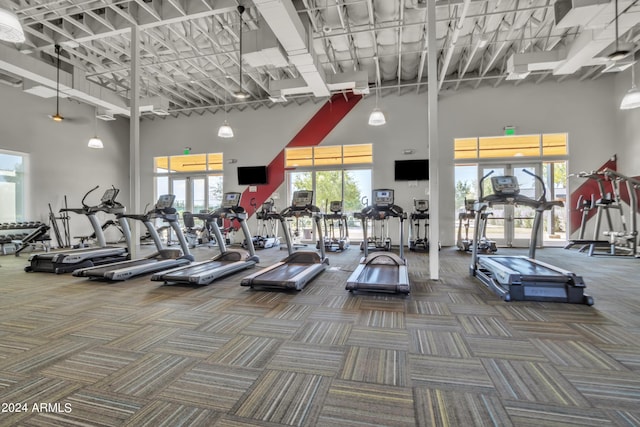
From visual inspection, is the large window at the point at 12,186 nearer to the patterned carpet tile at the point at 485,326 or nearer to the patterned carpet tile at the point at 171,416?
the patterned carpet tile at the point at 171,416

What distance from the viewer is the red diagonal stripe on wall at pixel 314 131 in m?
9.20

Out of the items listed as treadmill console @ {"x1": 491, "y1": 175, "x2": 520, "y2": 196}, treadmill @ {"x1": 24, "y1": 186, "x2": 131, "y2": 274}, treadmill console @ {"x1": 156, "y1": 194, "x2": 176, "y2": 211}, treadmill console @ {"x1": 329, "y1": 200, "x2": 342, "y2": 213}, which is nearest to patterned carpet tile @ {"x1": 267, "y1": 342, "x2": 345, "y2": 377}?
treadmill console @ {"x1": 491, "y1": 175, "x2": 520, "y2": 196}

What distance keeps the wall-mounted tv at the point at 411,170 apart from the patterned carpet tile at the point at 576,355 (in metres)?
6.79

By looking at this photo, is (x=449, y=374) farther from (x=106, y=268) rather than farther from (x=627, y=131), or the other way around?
(x=627, y=131)

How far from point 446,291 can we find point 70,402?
11.7 ft

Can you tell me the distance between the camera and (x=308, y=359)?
6.40 feet

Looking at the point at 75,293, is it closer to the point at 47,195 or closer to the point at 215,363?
the point at 215,363

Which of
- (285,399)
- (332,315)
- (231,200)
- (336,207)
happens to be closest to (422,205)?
(336,207)

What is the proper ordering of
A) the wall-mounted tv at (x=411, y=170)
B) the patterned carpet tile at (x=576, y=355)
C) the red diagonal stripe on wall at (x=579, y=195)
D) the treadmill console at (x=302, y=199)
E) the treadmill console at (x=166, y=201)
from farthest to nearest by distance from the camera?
the wall-mounted tv at (x=411, y=170) < the red diagonal stripe on wall at (x=579, y=195) < the treadmill console at (x=302, y=199) < the treadmill console at (x=166, y=201) < the patterned carpet tile at (x=576, y=355)

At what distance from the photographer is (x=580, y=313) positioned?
284cm

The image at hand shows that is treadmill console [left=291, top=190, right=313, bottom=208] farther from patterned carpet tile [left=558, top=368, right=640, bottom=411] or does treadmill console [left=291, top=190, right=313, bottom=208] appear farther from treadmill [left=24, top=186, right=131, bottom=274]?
patterned carpet tile [left=558, top=368, right=640, bottom=411]

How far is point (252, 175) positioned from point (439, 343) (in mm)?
8504

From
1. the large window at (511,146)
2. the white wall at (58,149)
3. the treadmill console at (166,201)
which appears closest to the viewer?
the treadmill console at (166,201)

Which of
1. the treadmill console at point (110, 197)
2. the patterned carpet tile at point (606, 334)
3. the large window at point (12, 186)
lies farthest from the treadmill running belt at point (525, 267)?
the large window at point (12, 186)
